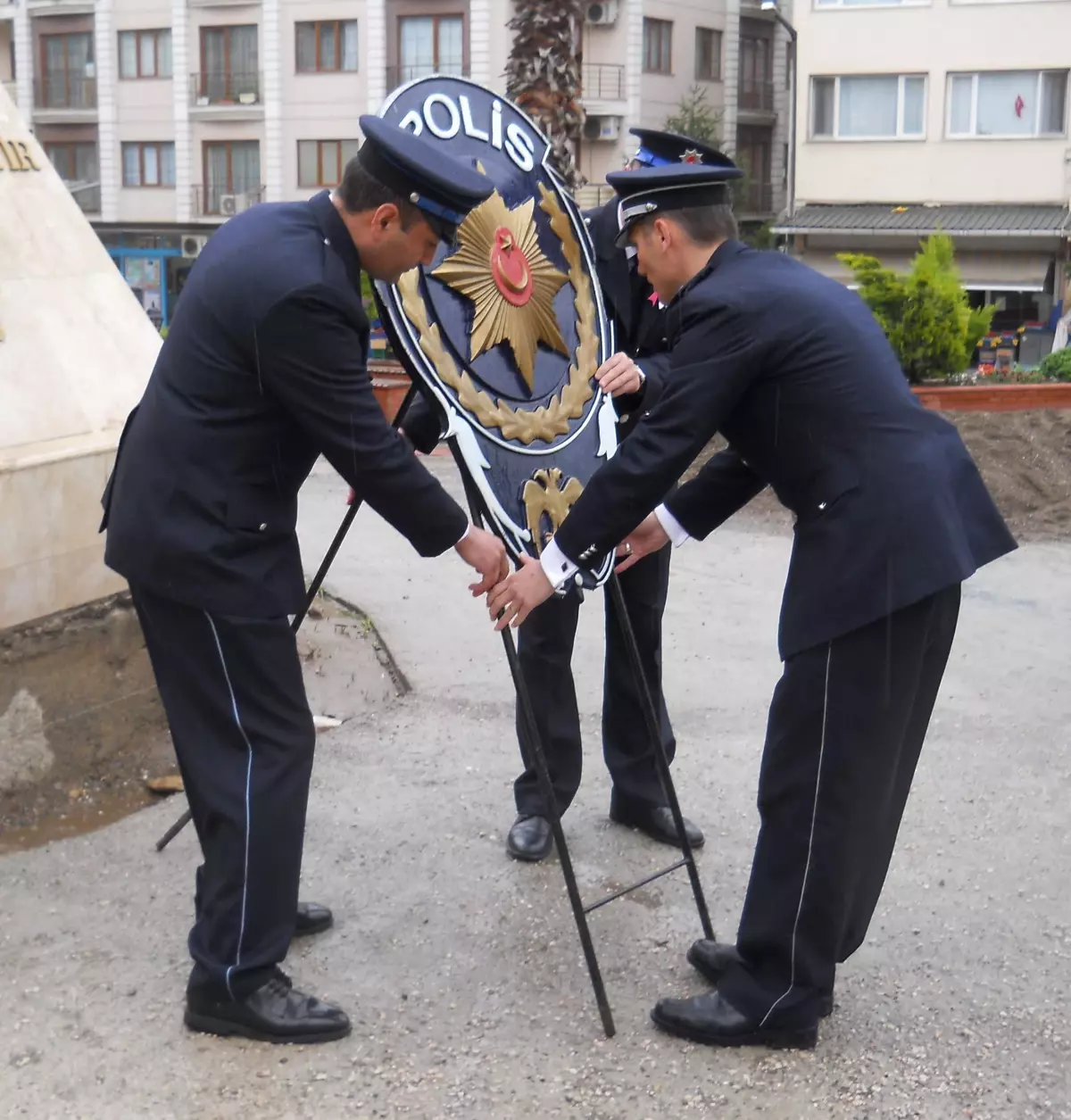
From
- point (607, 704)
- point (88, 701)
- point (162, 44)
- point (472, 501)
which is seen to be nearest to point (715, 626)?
point (607, 704)

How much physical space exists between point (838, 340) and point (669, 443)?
40 cm

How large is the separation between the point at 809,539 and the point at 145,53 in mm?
41498

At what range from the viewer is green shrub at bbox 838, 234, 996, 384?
43.1 feet

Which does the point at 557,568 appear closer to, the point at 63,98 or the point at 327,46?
the point at 327,46

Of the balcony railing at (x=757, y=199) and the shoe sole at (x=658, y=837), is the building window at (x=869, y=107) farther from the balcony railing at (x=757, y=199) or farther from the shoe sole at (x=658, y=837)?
the shoe sole at (x=658, y=837)

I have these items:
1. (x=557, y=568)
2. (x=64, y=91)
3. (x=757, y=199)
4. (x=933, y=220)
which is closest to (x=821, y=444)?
(x=557, y=568)

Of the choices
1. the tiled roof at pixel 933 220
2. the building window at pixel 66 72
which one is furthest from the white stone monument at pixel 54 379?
the building window at pixel 66 72

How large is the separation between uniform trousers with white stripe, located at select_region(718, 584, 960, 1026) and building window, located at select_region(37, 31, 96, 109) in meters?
42.5

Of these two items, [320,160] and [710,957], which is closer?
[710,957]

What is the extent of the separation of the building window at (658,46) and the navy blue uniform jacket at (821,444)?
118 feet

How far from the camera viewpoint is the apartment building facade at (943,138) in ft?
107

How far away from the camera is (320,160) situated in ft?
127

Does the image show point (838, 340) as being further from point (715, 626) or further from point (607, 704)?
point (715, 626)

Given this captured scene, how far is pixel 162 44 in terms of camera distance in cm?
4025
